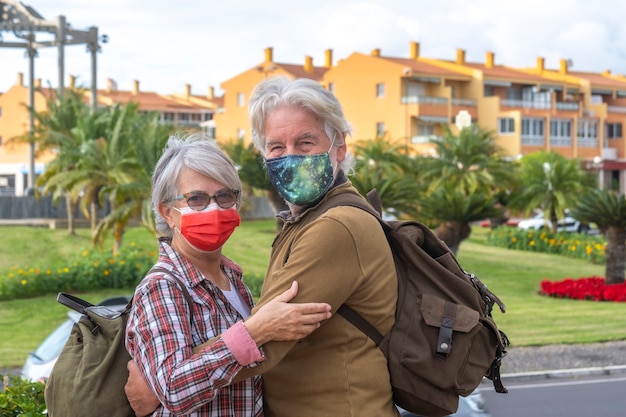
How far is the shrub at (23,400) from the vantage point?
4305mm

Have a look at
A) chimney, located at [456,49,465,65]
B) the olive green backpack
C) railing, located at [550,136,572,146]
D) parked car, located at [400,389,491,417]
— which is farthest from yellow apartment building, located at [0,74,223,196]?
the olive green backpack

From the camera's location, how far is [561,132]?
75875 mm

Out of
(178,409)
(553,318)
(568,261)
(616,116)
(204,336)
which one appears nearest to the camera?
(178,409)

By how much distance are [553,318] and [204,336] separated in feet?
57.6

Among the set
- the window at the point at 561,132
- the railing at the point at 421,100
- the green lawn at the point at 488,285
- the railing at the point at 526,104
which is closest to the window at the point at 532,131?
the window at the point at 561,132

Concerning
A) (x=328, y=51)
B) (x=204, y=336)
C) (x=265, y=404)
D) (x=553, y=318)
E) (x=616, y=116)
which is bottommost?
(x=553, y=318)

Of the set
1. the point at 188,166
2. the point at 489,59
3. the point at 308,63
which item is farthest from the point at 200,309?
the point at 489,59

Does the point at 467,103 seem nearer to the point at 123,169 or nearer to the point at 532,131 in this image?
the point at 532,131

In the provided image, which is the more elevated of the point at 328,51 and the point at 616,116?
the point at 328,51

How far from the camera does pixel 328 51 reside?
84.4 m

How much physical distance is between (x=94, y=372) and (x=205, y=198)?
70 centimetres

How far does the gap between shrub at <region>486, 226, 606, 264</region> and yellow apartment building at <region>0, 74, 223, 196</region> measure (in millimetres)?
25266

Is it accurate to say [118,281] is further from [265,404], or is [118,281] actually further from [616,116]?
[616,116]

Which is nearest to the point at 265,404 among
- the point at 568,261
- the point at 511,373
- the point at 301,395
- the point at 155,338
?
the point at 301,395
